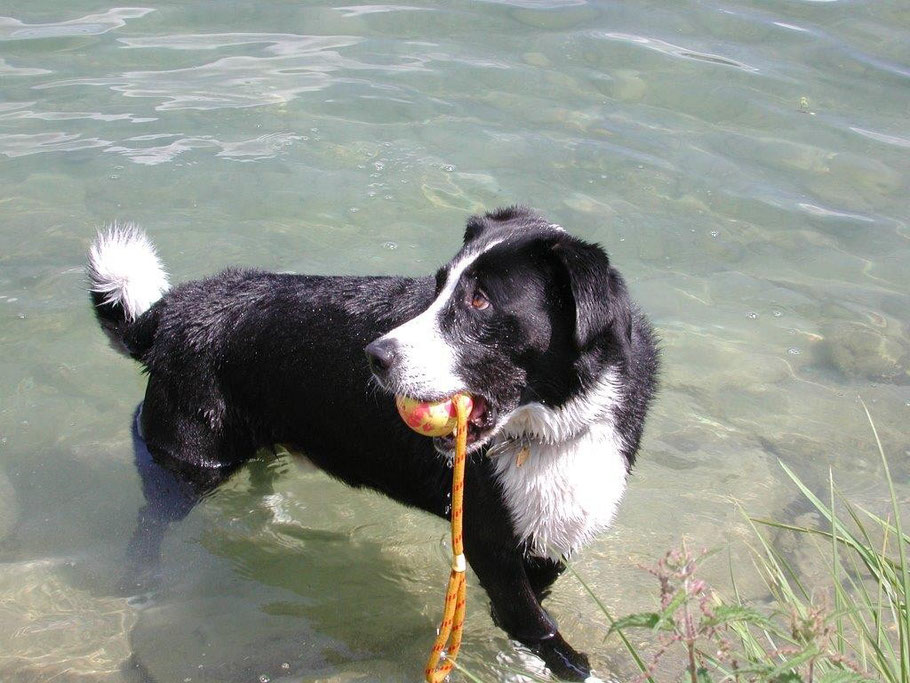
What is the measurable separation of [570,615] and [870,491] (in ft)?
5.37

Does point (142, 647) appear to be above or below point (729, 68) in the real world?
below

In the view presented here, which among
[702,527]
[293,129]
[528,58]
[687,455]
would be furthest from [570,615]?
[528,58]

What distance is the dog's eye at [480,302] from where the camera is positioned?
2.90 m

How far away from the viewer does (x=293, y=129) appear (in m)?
6.87

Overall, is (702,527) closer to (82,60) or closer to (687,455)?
(687,455)

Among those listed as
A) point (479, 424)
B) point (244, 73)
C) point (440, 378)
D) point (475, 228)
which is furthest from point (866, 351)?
point (244, 73)

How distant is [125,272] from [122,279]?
3cm

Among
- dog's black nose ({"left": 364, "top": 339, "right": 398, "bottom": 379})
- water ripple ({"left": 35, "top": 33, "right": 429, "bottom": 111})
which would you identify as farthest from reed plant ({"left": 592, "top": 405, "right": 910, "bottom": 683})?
water ripple ({"left": 35, "top": 33, "right": 429, "bottom": 111})

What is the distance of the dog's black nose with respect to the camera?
2.72 metres

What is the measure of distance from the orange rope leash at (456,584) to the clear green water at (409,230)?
0.85m

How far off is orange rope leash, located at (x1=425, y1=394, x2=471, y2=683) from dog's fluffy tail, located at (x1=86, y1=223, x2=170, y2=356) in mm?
1624

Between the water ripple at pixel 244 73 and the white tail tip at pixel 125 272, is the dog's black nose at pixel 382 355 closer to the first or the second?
the white tail tip at pixel 125 272

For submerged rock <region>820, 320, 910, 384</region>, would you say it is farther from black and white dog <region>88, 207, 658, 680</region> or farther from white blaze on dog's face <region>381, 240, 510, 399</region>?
white blaze on dog's face <region>381, 240, 510, 399</region>

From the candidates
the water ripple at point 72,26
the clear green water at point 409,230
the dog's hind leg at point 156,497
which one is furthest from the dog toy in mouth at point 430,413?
the water ripple at point 72,26
